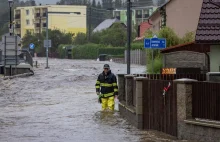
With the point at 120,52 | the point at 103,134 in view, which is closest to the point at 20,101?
the point at 103,134

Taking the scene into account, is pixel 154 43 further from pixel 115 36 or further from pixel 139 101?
pixel 115 36

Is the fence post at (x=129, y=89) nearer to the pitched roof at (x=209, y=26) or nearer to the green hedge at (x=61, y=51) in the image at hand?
the pitched roof at (x=209, y=26)

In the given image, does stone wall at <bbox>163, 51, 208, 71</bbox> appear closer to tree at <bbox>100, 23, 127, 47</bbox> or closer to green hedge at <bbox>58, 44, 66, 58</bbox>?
tree at <bbox>100, 23, 127, 47</bbox>

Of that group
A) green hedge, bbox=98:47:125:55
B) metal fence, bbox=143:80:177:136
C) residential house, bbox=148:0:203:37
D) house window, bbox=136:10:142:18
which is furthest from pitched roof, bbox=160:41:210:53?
house window, bbox=136:10:142:18

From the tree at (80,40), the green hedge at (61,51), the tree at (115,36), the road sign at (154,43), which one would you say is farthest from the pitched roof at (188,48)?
the tree at (80,40)

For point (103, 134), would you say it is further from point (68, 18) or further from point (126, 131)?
point (68, 18)

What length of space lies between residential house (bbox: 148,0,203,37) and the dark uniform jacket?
1741 cm

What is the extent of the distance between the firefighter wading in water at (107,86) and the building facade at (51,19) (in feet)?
373

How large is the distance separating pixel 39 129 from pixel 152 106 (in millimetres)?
3381

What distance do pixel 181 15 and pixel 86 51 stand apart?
63.2 meters

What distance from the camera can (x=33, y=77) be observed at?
42.0m

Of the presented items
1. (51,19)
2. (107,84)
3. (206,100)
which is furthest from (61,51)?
(206,100)

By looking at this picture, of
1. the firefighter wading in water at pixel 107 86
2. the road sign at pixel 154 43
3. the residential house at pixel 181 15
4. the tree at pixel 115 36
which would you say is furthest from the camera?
the tree at pixel 115 36

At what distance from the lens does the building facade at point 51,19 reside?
136 metres
